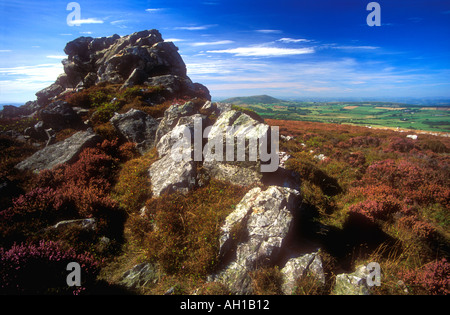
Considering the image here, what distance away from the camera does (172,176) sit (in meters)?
9.41

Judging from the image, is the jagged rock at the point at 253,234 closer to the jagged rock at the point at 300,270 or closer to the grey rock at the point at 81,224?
the jagged rock at the point at 300,270

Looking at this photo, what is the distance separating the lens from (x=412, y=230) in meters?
7.38

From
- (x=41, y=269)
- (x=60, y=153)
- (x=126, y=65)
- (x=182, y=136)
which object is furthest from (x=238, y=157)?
(x=126, y=65)

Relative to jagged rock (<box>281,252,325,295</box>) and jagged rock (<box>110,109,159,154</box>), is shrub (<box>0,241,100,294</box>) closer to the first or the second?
jagged rock (<box>281,252,325,295</box>)

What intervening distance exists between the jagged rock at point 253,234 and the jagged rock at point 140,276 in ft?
7.41

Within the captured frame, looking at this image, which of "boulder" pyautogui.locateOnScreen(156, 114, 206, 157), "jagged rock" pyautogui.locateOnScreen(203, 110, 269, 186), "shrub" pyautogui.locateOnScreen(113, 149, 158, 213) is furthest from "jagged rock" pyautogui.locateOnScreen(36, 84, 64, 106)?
"jagged rock" pyautogui.locateOnScreen(203, 110, 269, 186)

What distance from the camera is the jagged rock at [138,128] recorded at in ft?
46.0

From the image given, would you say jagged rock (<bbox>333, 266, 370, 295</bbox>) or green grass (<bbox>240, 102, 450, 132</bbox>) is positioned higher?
green grass (<bbox>240, 102, 450, 132</bbox>)

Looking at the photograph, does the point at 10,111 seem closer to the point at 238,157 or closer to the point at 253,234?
the point at 238,157

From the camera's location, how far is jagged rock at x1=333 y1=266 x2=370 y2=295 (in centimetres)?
518

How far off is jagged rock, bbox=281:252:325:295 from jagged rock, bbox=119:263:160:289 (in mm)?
4244

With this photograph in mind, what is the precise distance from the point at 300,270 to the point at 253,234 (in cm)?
179

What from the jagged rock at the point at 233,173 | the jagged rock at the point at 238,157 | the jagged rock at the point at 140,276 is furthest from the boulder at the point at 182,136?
the jagged rock at the point at 140,276

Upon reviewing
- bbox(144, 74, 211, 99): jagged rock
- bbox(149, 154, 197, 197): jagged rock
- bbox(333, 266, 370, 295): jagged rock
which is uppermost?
bbox(144, 74, 211, 99): jagged rock
